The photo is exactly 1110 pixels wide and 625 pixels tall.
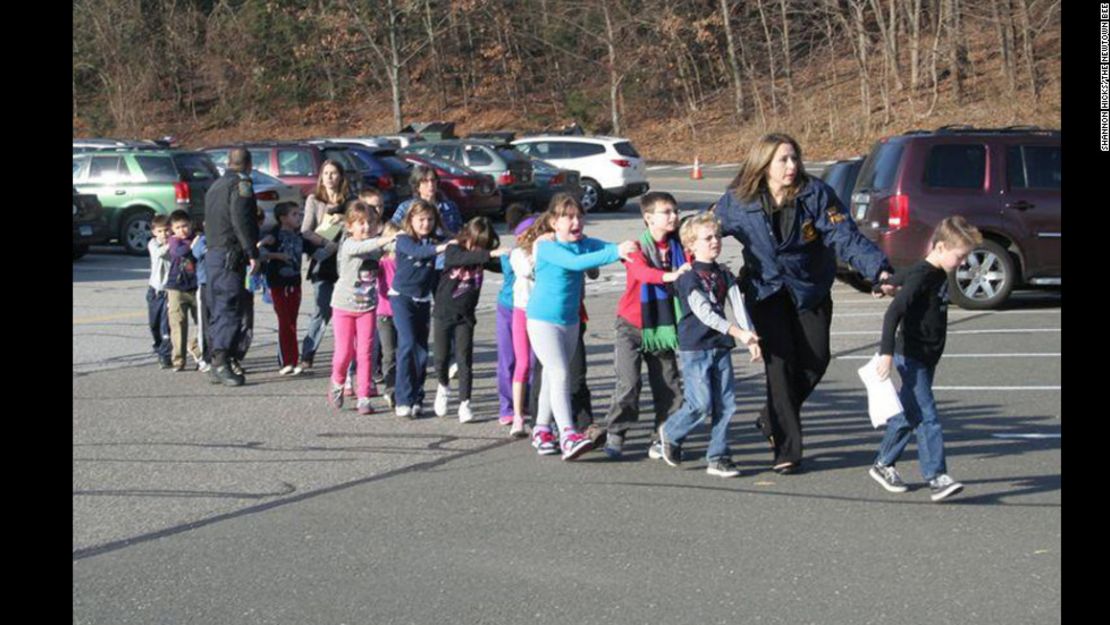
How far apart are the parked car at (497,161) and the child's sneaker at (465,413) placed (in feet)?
68.0

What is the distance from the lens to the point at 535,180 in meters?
32.5

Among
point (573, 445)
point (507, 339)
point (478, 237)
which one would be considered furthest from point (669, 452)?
point (478, 237)

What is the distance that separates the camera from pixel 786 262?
8523 millimetres

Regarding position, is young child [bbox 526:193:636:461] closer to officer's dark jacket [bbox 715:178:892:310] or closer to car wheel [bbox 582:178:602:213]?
officer's dark jacket [bbox 715:178:892:310]

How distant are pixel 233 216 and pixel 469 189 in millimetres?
17902

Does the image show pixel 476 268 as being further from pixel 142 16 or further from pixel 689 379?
pixel 142 16

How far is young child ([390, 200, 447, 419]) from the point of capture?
10.7 m

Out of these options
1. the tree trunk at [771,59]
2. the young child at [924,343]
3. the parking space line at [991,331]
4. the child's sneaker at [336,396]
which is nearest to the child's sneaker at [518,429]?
the child's sneaker at [336,396]

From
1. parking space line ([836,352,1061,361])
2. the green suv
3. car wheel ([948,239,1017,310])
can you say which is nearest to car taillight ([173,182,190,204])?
the green suv

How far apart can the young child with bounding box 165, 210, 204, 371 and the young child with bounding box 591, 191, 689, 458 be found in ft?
16.8

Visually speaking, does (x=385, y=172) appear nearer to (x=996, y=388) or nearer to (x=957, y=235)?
(x=996, y=388)
